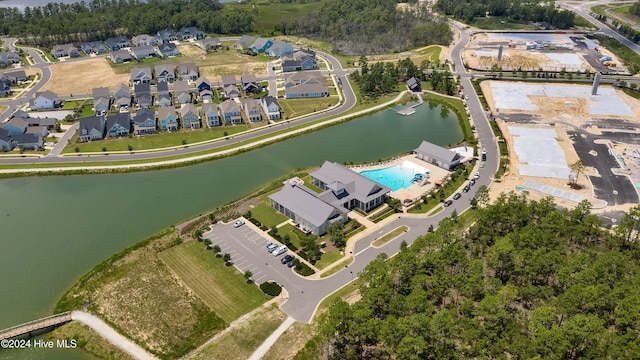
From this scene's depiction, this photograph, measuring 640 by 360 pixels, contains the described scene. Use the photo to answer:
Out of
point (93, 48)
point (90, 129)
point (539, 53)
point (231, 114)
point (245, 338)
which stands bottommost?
point (245, 338)

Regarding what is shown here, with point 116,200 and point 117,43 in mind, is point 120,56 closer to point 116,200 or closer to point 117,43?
point 117,43

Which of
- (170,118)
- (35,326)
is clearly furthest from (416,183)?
(35,326)

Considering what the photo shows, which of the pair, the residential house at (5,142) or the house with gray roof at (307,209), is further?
the residential house at (5,142)

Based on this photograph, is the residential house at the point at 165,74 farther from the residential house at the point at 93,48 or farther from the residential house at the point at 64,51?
the residential house at the point at 64,51

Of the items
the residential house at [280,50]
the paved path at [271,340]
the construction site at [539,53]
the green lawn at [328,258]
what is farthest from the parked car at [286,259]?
the residential house at [280,50]

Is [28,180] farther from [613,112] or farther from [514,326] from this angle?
[613,112]
